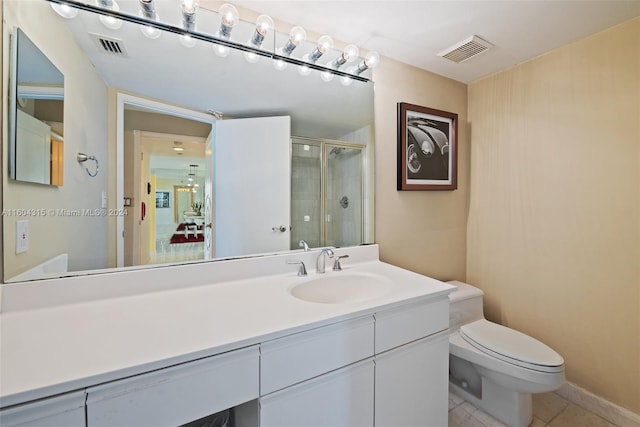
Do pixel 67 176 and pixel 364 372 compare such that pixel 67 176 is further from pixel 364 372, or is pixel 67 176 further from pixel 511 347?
pixel 511 347

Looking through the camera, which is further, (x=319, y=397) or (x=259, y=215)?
(x=259, y=215)

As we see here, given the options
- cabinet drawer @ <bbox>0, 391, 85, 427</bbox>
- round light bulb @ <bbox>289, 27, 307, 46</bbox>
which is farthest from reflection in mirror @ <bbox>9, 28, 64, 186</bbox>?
round light bulb @ <bbox>289, 27, 307, 46</bbox>

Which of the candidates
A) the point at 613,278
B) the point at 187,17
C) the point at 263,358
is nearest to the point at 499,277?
the point at 613,278

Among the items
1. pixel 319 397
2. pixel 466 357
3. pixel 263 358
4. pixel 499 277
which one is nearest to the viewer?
pixel 263 358

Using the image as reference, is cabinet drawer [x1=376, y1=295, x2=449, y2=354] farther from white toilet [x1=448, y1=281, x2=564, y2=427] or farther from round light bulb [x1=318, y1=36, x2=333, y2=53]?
round light bulb [x1=318, y1=36, x2=333, y2=53]

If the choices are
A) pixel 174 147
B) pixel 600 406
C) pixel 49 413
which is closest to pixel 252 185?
pixel 174 147

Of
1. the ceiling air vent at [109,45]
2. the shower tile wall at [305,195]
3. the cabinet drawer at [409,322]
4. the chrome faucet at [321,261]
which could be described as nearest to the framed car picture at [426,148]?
the shower tile wall at [305,195]

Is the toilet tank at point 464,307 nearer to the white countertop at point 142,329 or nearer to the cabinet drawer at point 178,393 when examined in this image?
the white countertop at point 142,329

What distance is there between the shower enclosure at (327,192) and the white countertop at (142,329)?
0.44 m

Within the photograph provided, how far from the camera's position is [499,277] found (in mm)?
1932

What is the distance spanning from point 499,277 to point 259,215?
178 cm

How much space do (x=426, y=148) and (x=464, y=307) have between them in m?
1.10

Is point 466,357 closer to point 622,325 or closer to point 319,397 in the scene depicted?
point 622,325

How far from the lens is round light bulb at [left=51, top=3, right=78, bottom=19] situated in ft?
3.14
